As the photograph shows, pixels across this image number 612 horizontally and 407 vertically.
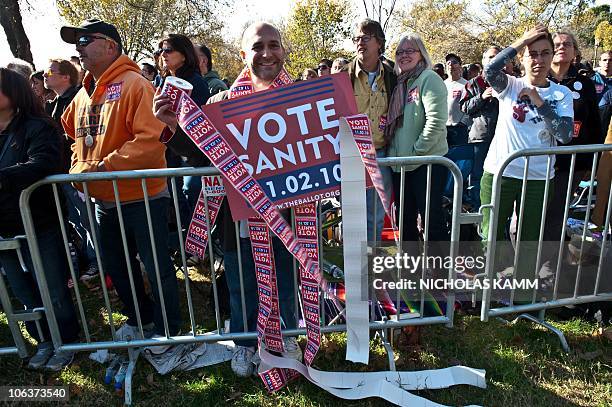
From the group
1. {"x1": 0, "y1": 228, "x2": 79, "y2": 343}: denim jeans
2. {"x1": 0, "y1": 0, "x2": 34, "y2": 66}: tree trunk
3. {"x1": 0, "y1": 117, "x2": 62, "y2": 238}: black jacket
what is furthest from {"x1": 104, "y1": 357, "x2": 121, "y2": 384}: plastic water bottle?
{"x1": 0, "y1": 0, "x2": 34, "y2": 66}: tree trunk

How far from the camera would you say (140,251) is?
9.43 ft

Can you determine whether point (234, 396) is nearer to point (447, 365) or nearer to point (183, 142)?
point (447, 365)

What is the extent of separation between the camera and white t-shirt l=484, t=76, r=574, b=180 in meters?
3.09

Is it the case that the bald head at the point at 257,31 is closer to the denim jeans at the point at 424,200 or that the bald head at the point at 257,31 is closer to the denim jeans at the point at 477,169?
the denim jeans at the point at 424,200

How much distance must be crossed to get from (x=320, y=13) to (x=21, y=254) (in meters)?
34.4

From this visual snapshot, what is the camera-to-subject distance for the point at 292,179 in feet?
7.61

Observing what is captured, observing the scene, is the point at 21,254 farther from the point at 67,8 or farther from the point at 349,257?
the point at 67,8

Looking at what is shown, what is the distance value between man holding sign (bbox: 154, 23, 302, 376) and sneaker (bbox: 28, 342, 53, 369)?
4.55ft

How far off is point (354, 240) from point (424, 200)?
5.04 feet

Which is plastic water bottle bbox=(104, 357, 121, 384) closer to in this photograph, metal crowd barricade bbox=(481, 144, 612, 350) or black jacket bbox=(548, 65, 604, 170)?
metal crowd barricade bbox=(481, 144, 612, 350)

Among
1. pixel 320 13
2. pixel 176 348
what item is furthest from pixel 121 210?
pixel 320 13

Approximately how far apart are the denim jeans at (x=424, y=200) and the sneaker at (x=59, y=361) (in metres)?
2.86

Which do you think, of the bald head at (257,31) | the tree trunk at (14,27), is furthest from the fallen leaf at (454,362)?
the tree trunk at (14,27)

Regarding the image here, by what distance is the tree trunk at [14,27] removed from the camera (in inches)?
476
